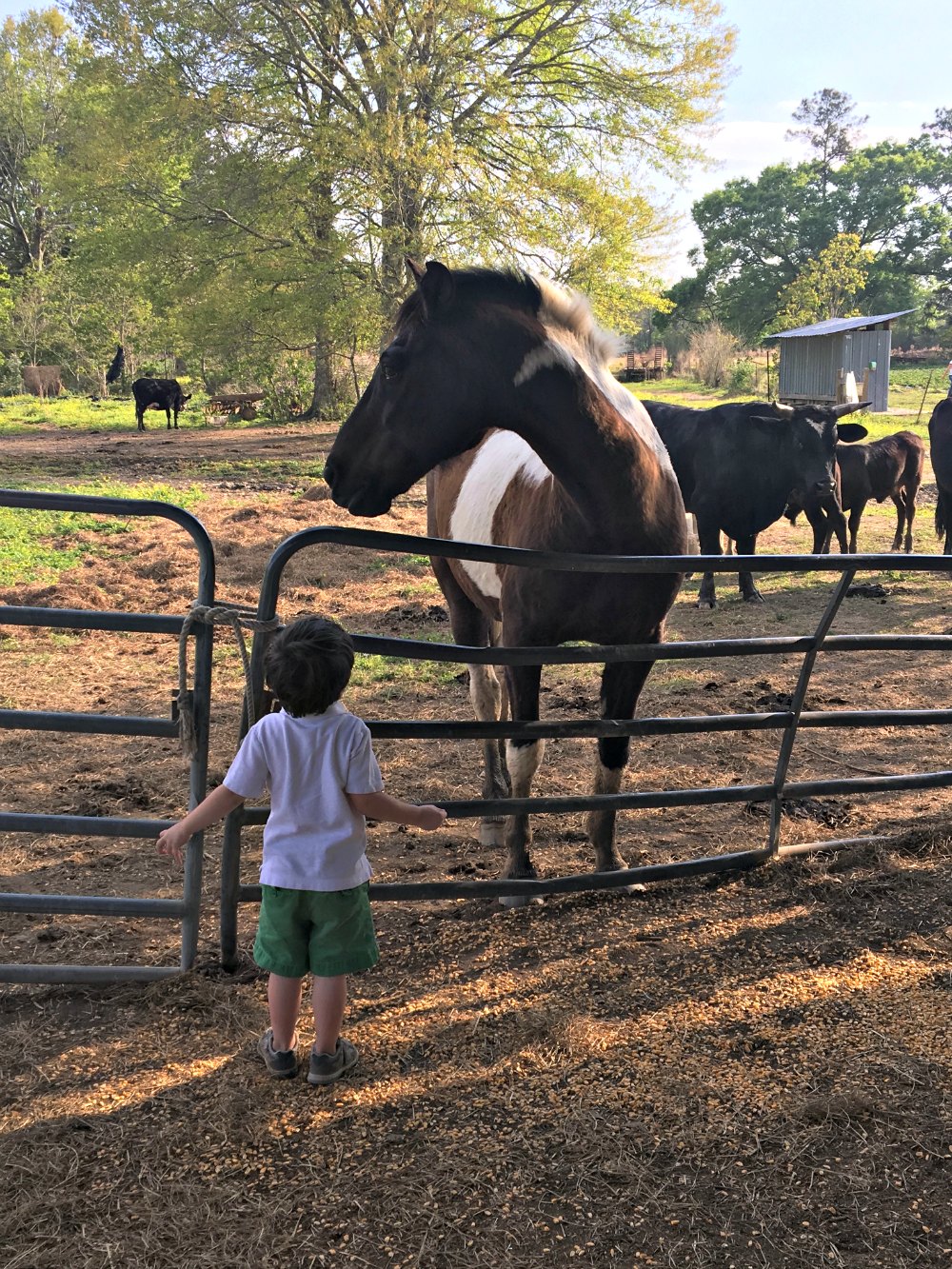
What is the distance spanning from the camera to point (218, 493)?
11961 millimetres

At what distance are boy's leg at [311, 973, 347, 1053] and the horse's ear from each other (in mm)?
1984

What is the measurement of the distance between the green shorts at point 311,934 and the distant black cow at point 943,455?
9.56 m

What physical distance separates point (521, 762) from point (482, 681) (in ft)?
3.12

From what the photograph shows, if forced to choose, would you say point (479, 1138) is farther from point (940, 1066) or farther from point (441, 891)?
point (940, 1066)

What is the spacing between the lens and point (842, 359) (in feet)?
93.4

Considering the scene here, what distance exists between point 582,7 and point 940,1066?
63.2ft

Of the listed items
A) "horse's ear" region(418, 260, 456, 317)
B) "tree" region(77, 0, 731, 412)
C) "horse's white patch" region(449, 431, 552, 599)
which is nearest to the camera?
"horse's ear" region(418, 260, 456, 317)

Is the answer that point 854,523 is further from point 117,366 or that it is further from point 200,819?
point 117,366

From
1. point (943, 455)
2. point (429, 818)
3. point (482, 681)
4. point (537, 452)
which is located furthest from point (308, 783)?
point (943, 455)

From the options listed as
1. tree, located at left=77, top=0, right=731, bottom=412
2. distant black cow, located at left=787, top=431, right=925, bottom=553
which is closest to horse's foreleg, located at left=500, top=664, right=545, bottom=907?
distant black cow, located at left=787, top=431, right=925, bottom=553

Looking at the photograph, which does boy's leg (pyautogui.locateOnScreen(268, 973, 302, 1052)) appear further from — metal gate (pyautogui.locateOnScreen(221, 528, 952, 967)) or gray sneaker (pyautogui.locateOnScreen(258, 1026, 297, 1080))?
metal gate (pyautogui.locateOnScreen(221, 528, 952, 967))

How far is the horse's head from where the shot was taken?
9.30 ft

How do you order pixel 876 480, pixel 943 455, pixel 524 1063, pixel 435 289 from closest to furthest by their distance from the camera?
pixel 524 1063
pixel 435 289
pixel 943 455
pixel 876 480

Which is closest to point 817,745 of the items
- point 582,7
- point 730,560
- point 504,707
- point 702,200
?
point 504,707
